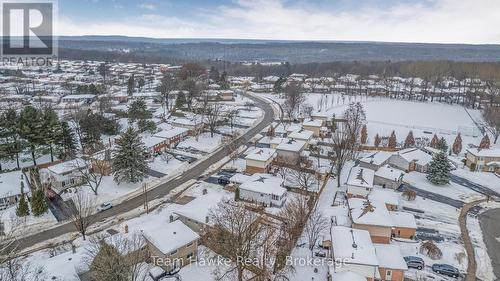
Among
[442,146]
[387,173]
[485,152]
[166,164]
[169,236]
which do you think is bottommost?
[169,236]

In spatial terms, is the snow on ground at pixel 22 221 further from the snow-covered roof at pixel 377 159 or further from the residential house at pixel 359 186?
the snow-covered roof at pixel 377 159

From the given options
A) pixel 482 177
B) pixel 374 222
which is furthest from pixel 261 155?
pixel 482 177

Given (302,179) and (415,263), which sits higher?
(302,179)

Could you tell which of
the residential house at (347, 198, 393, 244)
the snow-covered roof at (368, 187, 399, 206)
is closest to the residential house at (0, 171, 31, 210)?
the residential house at (347, 198, 393, 244)

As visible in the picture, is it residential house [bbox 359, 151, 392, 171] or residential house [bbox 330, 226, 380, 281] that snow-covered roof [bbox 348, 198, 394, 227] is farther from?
residential house [bbox 359, 151, 392, 171]

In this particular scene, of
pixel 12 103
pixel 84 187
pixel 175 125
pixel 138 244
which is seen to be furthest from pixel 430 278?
pixel 12 103

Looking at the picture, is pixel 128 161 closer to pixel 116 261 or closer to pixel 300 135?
pixel 116 261
